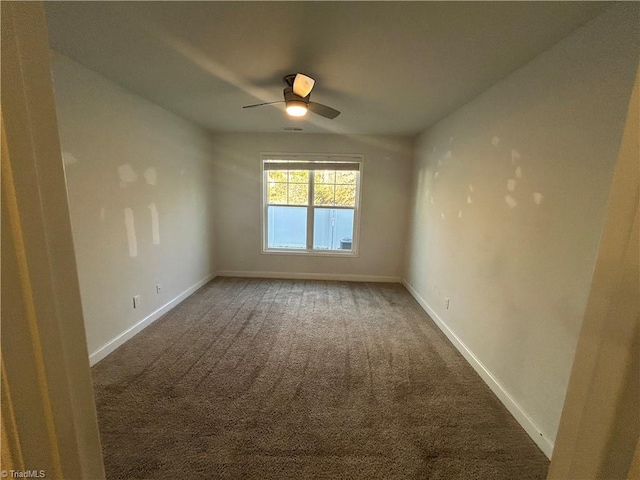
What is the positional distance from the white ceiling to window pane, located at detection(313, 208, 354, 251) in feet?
7.07

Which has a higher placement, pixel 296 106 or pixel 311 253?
pixel 296 106

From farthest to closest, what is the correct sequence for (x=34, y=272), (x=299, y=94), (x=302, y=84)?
(x=299, y=94) → (x=302, y=84) → (x=34, y=272)

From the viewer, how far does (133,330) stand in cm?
260

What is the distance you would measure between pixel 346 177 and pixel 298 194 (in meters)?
0.90

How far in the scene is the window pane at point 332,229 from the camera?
15.0ft

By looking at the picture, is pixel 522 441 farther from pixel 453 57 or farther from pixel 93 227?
pixel 93 227

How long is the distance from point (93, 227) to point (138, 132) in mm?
1121

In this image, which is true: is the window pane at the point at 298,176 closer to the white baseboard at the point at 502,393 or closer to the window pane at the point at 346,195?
the window pane at the point at 346,195

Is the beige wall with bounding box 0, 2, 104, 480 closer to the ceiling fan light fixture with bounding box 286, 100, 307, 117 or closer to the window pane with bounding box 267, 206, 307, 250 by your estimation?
the ceiling fan light fixture with bounding box 286, 100, 307, 117

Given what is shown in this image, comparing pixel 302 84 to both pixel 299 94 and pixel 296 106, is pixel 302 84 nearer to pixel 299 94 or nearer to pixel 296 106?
pixel 299 94

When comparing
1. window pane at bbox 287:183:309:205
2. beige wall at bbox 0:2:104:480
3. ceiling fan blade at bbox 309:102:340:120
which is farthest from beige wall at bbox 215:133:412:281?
beige wall at bbox 0:2:104:480

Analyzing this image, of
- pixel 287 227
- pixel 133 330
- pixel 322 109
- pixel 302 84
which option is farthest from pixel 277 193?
pixel 133 330

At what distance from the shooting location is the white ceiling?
136 cm

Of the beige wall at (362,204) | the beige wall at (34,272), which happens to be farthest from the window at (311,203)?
the beige wall at (34,272)
